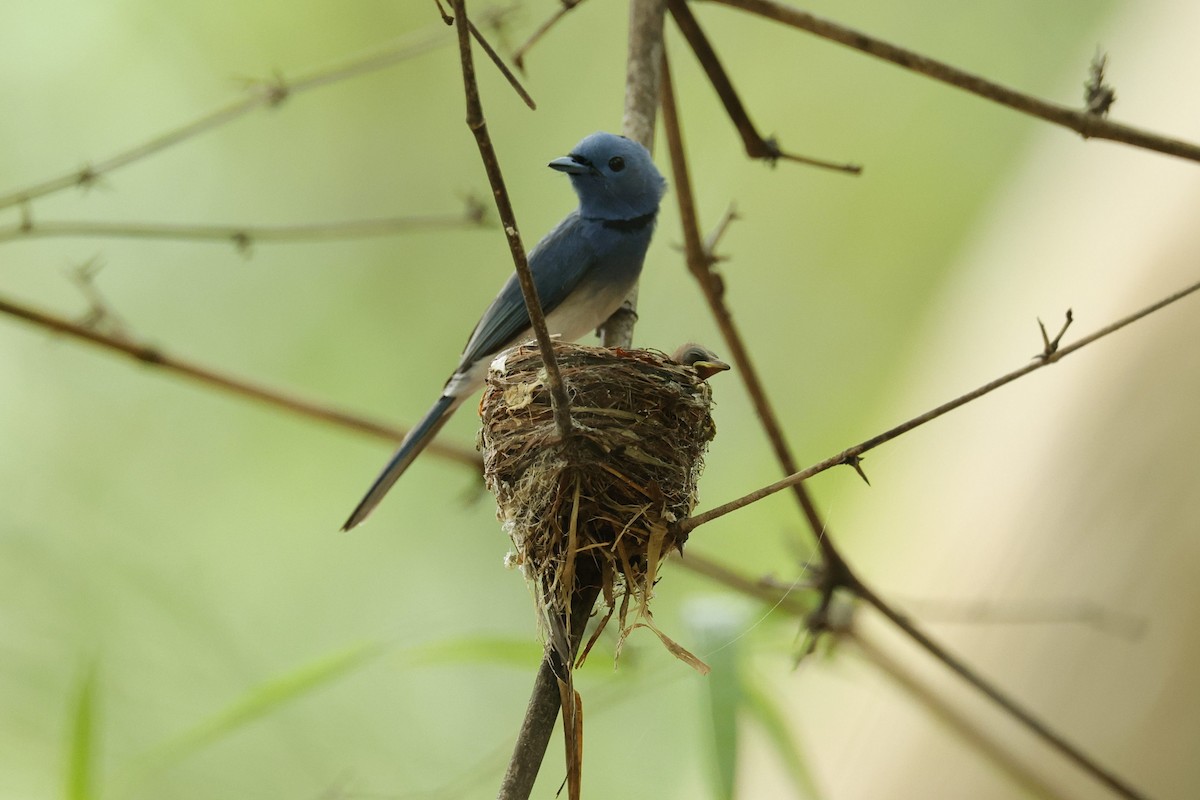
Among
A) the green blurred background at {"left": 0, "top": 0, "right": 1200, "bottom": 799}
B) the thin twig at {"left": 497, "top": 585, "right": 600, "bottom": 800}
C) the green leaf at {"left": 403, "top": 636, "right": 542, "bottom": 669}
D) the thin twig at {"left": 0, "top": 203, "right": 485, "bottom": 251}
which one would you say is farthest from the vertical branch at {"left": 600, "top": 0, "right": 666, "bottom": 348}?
the green blurred background at {"left": 0, "top": 0, "right": 1200, "bottom": 799}

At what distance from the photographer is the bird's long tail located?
2711mm

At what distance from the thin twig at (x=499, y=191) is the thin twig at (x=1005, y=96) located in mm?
1020

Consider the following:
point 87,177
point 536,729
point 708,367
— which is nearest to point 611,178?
point 708,367

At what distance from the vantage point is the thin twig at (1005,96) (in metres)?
1.99

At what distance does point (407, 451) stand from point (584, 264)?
72 centimetres

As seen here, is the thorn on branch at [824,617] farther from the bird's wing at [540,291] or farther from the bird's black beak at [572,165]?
the bird's black beak at [572,165]

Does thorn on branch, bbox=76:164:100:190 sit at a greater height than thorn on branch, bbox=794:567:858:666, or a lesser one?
greater

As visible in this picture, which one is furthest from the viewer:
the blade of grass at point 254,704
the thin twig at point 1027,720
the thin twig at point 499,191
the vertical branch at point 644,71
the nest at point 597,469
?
the vertical branch at point 644,71

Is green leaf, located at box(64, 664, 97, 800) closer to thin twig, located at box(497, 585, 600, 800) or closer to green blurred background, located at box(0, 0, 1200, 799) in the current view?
thin twig, located at box(497, 585, 600, 800)

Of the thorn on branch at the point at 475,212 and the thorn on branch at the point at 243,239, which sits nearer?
the thorn on branch at the point at 243,239

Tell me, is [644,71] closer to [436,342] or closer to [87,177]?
[87,177]

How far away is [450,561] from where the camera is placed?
6633 millimetres

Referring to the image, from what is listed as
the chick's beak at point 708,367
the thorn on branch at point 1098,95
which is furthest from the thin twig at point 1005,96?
the chick's beak at point 708,367

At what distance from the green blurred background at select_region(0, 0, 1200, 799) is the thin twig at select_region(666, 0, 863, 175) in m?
1.28
